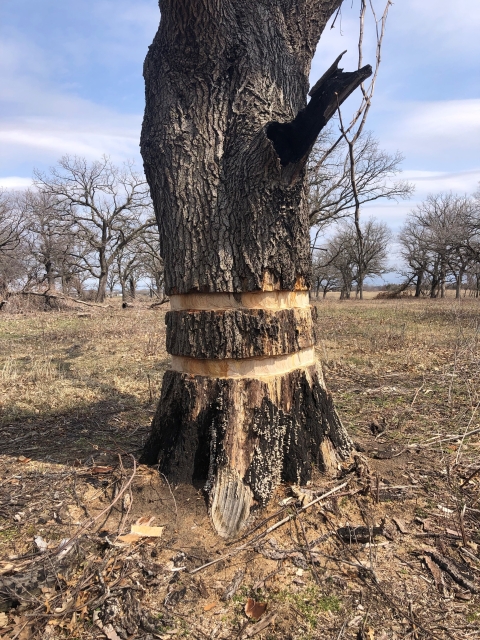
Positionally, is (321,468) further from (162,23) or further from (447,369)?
(447,369)

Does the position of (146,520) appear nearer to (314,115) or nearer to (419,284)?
(314,115)

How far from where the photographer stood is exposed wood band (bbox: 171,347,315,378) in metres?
2.60

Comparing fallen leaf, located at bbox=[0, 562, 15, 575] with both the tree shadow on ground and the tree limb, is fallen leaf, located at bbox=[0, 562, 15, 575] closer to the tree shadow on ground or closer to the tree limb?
the tree shadow on ground

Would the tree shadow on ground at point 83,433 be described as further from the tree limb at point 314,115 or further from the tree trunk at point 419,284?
the tree trunk at point 419,284

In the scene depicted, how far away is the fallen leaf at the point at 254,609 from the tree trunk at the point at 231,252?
0.51 metres

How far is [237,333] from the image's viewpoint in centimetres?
252

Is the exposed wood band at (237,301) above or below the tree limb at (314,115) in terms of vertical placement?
below

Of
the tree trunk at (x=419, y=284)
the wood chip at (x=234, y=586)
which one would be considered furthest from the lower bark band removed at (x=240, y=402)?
the tree trunk at (x=419, y=284)

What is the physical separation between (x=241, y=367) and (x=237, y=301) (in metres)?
0.41

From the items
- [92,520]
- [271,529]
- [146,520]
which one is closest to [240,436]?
[271,529]

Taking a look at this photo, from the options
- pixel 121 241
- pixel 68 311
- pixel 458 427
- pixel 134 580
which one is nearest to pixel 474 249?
pixel 458 427

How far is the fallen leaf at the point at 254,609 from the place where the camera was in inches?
72.0

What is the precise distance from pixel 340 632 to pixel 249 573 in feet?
1.61

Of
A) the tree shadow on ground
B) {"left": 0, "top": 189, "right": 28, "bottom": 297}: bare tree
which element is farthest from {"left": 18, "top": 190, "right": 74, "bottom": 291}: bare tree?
the tree shadow on ground
